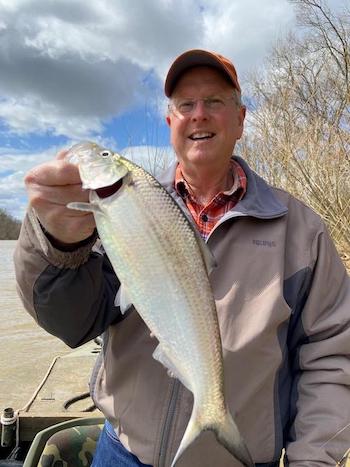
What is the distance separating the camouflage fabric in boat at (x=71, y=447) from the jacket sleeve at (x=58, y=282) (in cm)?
118

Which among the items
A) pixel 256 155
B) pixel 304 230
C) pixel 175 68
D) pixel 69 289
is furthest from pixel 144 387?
pixel 256 155

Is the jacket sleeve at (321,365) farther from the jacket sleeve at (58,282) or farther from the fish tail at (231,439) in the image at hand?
the jacket sleeve at (58,282)

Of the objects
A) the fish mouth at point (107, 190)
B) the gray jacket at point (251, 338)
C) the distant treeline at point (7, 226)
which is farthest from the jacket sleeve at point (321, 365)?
the distant treeline at point (7, 226)

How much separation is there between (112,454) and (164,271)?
113 cm

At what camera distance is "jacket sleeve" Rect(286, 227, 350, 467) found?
85.0 inches

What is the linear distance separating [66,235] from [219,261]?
0.71 m

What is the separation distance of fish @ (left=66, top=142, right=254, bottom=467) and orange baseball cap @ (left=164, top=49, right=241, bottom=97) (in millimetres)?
968

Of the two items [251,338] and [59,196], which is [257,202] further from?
[59,196]

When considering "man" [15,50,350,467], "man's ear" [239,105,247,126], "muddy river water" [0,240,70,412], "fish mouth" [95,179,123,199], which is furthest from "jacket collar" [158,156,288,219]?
"muddy river water" [0,240,70,412]

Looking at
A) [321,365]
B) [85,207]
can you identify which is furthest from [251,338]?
[85,207]

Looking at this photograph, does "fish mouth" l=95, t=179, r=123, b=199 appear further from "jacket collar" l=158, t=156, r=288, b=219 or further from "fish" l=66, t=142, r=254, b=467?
"jacket collar" l=158, t=156, r=288, b=219

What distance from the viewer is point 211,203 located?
2486mm

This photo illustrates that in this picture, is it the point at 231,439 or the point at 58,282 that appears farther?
the point at 58,282

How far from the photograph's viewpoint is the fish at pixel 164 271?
1637mm
